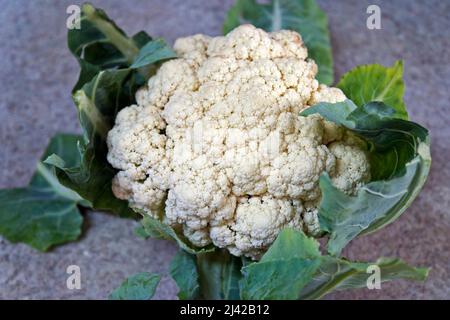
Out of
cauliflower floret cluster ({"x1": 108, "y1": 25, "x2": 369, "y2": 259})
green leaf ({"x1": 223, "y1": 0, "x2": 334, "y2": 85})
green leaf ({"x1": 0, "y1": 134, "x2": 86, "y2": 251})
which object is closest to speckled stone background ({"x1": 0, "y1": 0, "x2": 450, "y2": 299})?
green leaf ({"x1": 0, "y1": 134, "x2": 86, "y2": 251})

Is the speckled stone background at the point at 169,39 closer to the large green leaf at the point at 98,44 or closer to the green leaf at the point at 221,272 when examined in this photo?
the green leaf at the point at 221,272

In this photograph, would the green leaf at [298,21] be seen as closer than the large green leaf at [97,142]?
No

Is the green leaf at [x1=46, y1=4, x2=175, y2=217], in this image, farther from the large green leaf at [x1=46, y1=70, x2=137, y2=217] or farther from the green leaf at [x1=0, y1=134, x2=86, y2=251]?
the green leaf at [x1=0, y1=134, x2=86, y2=251]

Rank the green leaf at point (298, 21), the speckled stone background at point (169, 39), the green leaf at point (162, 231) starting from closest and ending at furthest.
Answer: the green leaf at point (162, 231) → the speckled stone background at point (169, 39) → the green leaf at point (298, 21)

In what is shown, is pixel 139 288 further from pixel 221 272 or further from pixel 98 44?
pixel 98 44

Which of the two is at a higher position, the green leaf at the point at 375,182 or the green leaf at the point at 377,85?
the green leaf at the point at 377,85

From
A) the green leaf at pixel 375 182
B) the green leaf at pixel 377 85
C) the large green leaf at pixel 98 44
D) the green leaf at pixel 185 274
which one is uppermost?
the large green leaf at pixel 98 44

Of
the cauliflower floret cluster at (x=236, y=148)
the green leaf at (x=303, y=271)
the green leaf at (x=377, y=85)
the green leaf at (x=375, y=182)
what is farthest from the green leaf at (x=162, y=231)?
the green leaf at (x=377, y=85)
